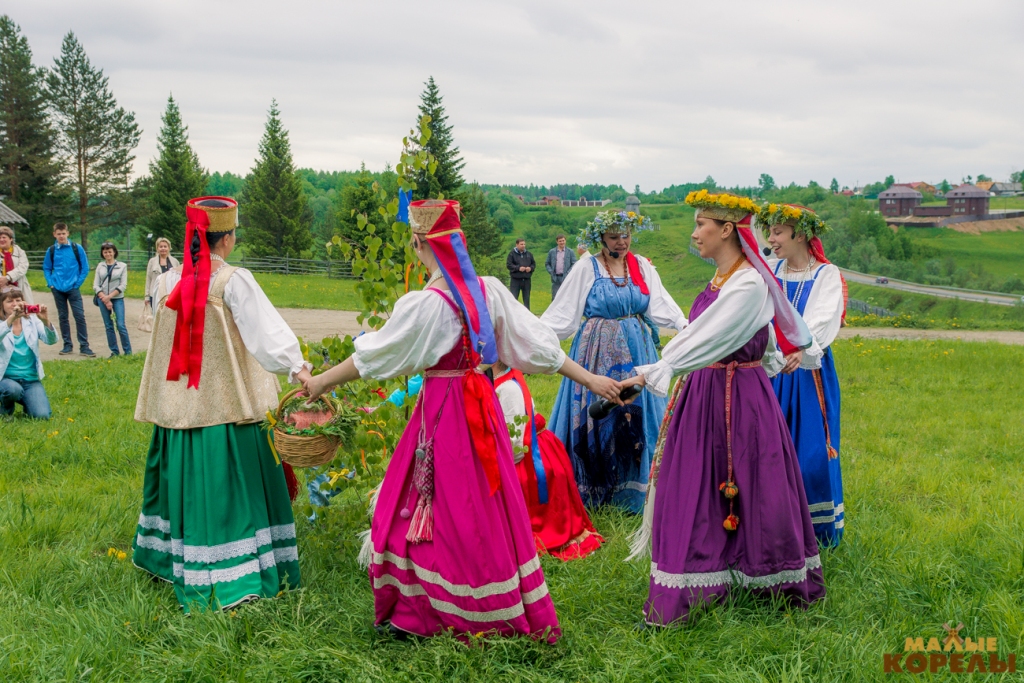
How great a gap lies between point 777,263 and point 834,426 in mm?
1077

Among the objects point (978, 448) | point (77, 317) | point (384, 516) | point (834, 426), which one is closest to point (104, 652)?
point (384, 516)

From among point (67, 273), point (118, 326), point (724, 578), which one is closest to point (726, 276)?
point (724, 578)

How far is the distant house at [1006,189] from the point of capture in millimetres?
66831

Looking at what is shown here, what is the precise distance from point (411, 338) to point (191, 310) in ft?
4.18

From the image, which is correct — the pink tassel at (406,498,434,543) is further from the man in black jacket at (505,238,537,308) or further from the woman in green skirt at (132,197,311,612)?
the man in black jacket at (505,238,537,308)

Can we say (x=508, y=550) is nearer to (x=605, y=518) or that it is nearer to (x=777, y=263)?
(x=605, y=518)

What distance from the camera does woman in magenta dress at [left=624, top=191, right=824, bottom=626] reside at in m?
3.53

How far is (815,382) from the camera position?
4660mm

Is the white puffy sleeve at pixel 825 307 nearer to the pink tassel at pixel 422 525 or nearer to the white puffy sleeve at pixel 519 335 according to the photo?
the white puffy sleeve at pixel 519 335

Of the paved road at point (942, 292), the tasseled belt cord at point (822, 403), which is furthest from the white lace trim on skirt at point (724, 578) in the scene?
the paved road at point (942, 292)

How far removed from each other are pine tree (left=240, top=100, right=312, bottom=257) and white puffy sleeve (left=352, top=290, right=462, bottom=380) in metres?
50.7

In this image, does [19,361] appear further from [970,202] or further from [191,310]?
[970,202]

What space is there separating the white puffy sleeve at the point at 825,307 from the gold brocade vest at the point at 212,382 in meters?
2.92

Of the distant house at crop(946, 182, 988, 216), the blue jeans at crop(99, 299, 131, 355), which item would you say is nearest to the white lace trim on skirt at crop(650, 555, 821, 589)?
the blue jeans at crop(99, 299, 131, 355)
